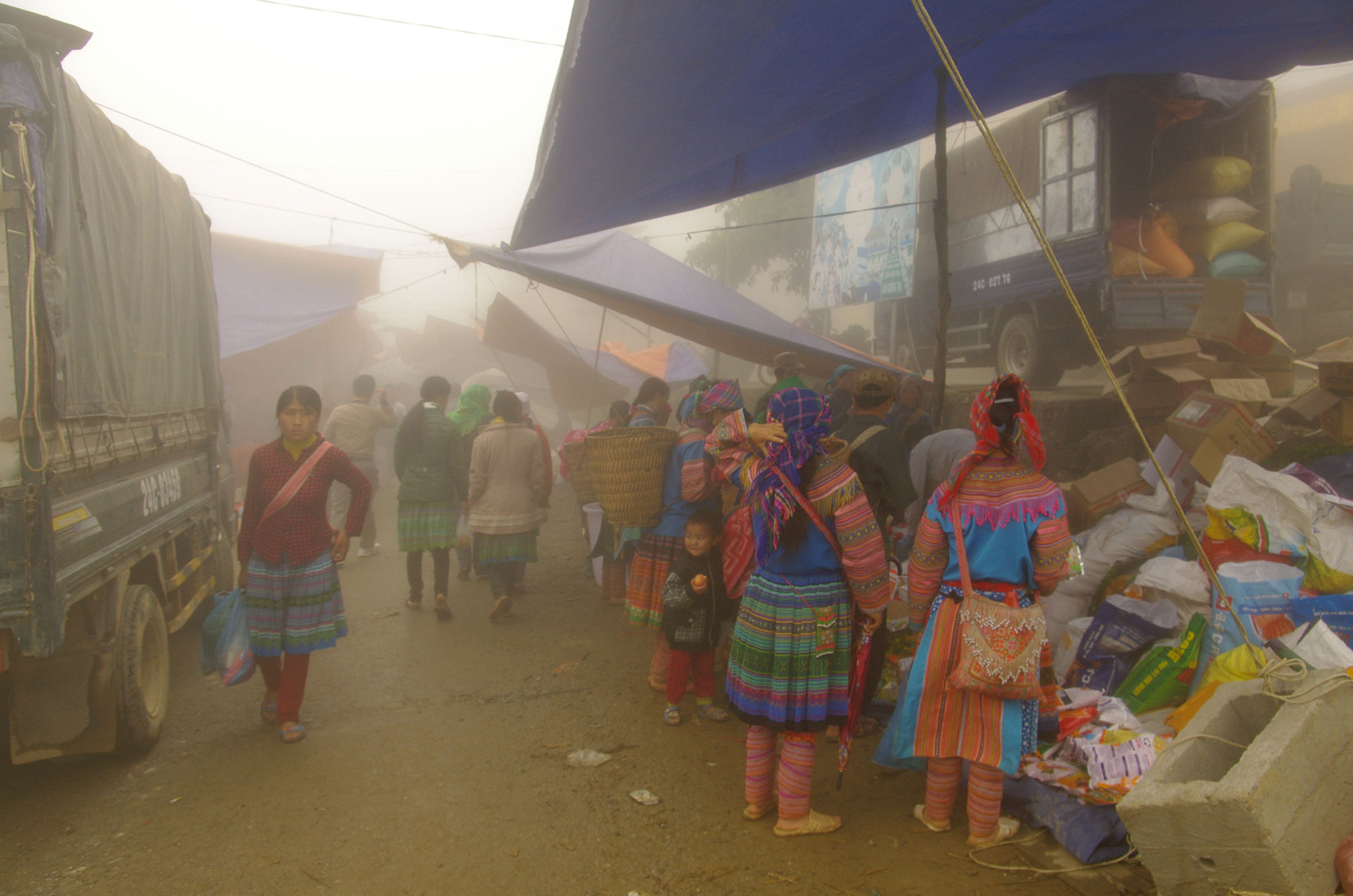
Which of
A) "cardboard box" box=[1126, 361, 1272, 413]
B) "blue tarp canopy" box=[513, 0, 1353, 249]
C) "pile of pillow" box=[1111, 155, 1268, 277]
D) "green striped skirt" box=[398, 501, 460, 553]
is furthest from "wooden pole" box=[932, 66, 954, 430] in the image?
"green striped skirt" box=[398, 501, 460, 553]

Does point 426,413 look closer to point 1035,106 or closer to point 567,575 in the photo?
point 567,575

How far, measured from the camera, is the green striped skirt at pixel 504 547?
17.8ft

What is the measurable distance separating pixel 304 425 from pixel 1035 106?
8345 mm

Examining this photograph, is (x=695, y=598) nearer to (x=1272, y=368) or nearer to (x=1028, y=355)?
(x=1272, y=368)

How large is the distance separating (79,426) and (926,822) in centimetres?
358

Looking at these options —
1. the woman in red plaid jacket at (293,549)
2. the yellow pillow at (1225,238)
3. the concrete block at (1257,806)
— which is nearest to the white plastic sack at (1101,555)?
the concrete block at (1257,806)

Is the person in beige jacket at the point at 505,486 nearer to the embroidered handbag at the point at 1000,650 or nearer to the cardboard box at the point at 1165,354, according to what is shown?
the embroidered handbag at the point at 1000,650

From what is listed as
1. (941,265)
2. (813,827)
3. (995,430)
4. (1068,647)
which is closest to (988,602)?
(995,430)

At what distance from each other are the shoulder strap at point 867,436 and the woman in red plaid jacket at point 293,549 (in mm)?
2287

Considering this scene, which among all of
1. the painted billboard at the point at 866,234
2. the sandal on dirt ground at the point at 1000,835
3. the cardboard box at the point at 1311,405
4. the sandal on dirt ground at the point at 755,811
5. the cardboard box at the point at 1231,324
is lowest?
the sandal on dirt ground at the point at 755,811

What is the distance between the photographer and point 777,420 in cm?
274

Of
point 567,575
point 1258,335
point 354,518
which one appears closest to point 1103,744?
point 354,518

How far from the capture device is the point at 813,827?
2.80 meters

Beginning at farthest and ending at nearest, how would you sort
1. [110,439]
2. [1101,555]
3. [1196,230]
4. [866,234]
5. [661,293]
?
[866,234] → [661,293] → [1196,230] → [1101,555] → [110,439]
